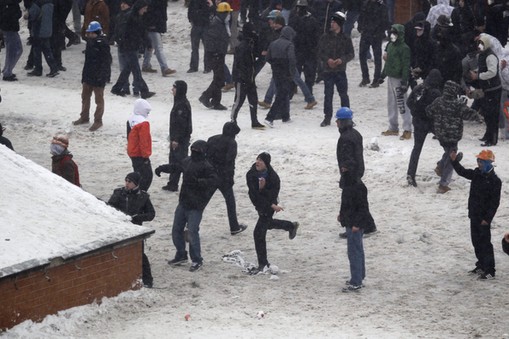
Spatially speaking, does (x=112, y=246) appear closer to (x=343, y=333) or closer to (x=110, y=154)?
(x=343, y=333)

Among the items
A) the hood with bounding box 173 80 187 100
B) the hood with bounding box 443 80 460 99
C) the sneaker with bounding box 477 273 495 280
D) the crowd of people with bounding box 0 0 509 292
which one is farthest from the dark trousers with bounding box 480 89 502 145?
the sneaker with bounding box 477 273 495 280

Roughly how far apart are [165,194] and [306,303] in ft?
16.4

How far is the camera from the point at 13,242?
12625 millimetres

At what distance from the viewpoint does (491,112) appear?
1920cm

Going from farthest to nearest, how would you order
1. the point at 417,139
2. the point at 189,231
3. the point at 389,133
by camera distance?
the point at 389,133 < the point at 417,139 < the point at 189,231

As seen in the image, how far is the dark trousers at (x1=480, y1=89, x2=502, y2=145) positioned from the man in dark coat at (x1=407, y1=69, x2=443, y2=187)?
58.1 inches

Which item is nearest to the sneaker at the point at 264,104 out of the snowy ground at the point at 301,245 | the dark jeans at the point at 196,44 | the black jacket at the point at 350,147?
the snowy ground at the point at 301,245

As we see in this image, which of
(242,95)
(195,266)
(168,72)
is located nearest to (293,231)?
(195,266)

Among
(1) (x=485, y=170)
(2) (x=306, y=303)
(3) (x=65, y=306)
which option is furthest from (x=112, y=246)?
(1) (x=485, y=170)

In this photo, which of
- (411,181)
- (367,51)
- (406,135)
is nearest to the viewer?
(411,181)

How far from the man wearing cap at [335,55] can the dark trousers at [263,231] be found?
19.9 feet

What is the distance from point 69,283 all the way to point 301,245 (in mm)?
4196

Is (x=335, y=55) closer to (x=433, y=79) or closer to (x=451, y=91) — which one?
(x=433, y=79)

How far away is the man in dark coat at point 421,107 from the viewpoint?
17875mm
